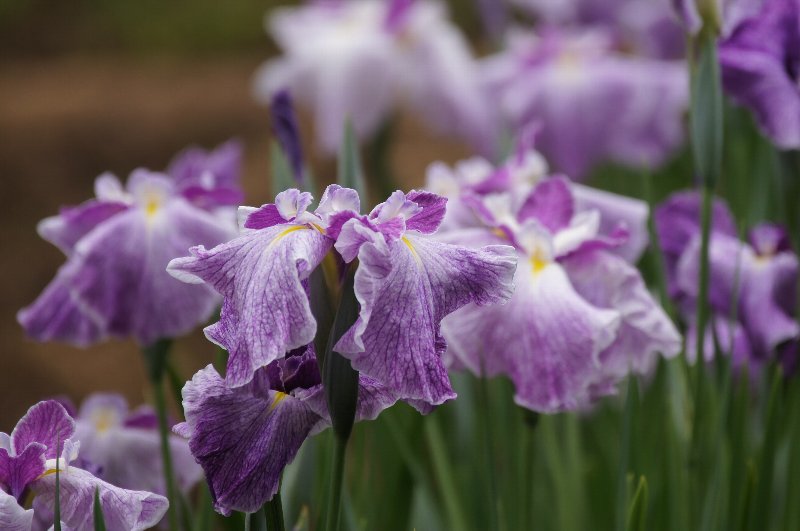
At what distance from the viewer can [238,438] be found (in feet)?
1.42

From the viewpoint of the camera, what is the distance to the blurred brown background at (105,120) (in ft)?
6.17

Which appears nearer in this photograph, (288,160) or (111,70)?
(288,160)

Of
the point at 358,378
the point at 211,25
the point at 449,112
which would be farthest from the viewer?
the point at 211,25

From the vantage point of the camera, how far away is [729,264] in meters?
Result: 0.75

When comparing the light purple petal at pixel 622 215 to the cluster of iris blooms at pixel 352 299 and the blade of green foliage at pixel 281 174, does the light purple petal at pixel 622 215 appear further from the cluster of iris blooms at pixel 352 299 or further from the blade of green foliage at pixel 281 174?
the blade of green foliage at pixel 281 174

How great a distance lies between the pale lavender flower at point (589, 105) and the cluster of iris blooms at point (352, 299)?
0.49 meters

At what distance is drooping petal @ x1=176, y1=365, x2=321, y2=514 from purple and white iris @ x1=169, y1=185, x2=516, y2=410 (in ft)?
0.07

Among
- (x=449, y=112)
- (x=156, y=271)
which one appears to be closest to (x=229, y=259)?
(x=156, y=271)

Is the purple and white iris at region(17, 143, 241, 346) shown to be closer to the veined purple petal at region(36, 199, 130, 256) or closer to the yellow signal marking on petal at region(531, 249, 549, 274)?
the veined purple petal at region(36, 199, 130, 256)

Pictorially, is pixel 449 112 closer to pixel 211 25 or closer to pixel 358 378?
pixel 358 378

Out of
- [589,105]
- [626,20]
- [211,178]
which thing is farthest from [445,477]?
[626,20]

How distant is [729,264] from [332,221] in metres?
0.42

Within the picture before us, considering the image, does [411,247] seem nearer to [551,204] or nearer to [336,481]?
[336,481]

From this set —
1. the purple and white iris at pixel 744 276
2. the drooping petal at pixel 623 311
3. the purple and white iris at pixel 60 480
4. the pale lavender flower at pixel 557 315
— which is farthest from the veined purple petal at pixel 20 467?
the purple and white iris at pixel 744 276
